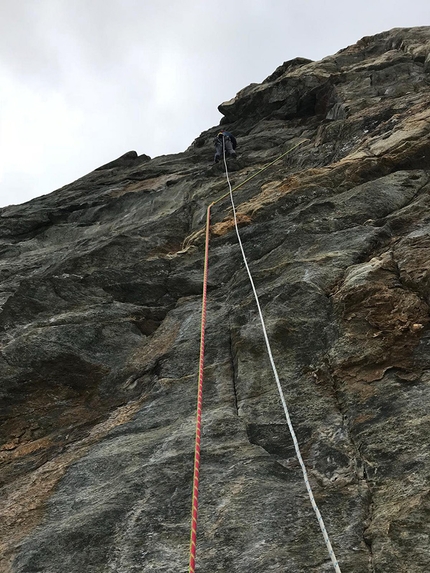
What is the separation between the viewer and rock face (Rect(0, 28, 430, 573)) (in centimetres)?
452

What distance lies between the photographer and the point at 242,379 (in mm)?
6457

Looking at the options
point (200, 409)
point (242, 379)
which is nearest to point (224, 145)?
point (242, 379)

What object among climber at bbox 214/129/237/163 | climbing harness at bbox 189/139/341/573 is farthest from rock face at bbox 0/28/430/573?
climber at bbox 214/129/237/163

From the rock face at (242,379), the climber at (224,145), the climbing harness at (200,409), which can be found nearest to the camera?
the climbing harness at (200,409)

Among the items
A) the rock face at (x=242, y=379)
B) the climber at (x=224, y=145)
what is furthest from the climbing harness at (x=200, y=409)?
the climber at (x=224, y=145)

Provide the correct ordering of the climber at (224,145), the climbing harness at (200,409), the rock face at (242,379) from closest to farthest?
the climbing harness at (200,409) → the rock face at (242,379) → the climber at (224,145)

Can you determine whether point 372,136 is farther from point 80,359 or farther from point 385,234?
point 80,359

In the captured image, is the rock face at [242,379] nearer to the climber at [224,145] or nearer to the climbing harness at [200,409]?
the climbing harness at [200,409]

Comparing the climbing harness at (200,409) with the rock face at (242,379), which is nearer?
the climbing harness at (200,409)

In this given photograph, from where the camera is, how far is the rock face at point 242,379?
4520 mm

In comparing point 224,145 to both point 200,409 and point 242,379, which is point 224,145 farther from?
point 200,409

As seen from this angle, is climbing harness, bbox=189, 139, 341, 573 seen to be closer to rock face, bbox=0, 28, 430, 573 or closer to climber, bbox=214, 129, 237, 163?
rock face, bbox=0, 28, 430, 573

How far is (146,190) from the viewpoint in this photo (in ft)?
52.5

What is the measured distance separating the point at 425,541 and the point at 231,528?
1588 millimetres
